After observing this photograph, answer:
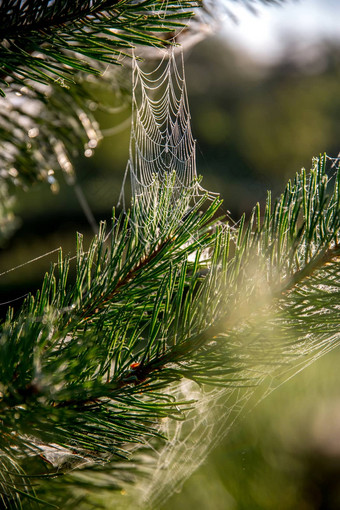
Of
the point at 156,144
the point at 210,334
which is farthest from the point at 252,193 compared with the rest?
the point at 210,334

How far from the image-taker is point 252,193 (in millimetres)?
2062

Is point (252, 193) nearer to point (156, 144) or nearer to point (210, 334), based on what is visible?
point (156, 144)

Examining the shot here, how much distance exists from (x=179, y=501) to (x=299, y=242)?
23.3 inches

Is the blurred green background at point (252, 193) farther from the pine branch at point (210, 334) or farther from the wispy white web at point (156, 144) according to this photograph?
the pine branch at point (210, 334)

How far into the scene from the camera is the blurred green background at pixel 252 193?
32.1 inches

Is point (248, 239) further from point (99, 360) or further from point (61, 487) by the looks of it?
point (61, 487)

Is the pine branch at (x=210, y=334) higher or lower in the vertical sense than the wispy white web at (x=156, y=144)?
lower

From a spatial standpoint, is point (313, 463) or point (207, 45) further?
point (207, 45)

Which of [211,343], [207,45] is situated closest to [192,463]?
[211,343]

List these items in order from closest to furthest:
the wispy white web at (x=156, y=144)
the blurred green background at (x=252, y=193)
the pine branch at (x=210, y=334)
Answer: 1. the pine branch at (x=210, y=334)
2. the wispy white web at (x=156, y=144)
3. the blurred green background at (x=252, y=193)

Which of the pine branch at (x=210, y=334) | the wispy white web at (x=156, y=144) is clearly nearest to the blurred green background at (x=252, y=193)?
the wispy white web at (x=156, y=144)

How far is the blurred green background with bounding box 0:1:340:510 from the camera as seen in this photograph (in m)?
0.82

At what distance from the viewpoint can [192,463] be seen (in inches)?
24.0

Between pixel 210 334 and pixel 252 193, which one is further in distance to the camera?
pixel 252 193
